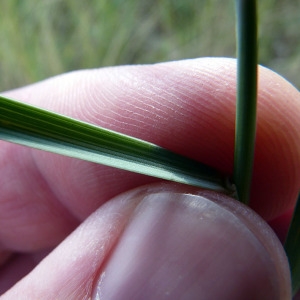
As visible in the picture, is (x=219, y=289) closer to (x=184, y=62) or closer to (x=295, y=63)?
(x=184, y=62)

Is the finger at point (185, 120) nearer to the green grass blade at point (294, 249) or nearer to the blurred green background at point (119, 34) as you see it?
the green grass blade at point (294, 249)

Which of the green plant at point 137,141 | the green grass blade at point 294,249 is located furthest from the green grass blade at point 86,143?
the green grass blade at point 294,249

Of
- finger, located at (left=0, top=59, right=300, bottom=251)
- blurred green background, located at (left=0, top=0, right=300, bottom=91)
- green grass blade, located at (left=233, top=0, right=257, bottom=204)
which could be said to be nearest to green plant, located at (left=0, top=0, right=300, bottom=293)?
green grass blade, located at (left=233, top=0, right=257, bottom=204)

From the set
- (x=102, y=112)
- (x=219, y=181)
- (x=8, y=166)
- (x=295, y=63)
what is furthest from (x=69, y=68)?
(x=219, y=181)

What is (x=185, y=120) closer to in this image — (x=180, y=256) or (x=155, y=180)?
(x=155, y=180)

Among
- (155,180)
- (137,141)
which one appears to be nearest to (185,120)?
(155,180)

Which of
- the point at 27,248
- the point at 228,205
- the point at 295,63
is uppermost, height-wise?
the point at 228,205
